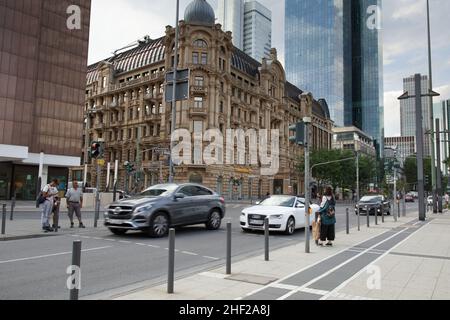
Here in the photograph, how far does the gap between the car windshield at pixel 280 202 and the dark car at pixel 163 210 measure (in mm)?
1983

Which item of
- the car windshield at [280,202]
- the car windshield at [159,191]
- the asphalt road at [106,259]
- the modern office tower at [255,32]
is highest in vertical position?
the modern office tower at [255,32]

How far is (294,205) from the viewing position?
14.6 meters

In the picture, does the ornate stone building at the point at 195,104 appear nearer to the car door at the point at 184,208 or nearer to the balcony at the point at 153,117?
the balcony at the point at 153,117

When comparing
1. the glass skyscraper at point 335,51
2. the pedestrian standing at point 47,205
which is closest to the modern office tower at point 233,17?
the glass skyscraper at point 335,51

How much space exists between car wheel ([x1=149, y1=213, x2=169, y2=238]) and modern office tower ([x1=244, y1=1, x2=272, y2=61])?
156 m

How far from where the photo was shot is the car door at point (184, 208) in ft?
41.5

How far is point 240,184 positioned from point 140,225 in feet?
143

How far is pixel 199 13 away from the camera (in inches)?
2080

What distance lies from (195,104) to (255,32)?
123037mm

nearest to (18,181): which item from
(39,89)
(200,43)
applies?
(39,89)

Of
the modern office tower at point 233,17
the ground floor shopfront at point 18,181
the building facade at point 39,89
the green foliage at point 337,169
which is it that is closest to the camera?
the building facade at point 39,89

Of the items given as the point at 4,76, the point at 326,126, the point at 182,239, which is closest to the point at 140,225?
the point at 182,239
